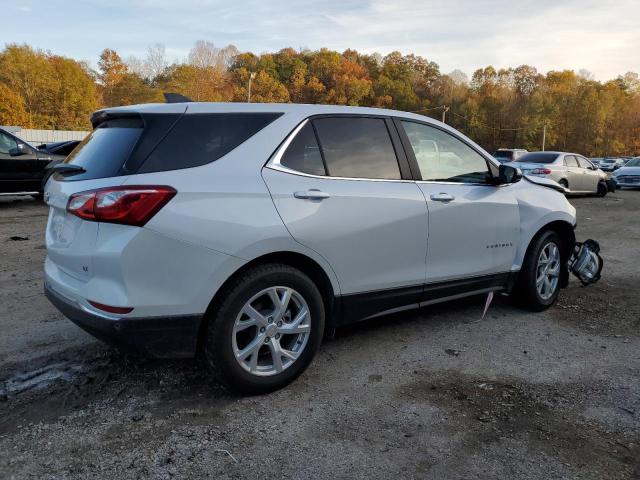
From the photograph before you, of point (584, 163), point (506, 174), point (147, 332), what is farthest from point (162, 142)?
point (584, 163)

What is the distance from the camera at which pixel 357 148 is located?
11.9ft

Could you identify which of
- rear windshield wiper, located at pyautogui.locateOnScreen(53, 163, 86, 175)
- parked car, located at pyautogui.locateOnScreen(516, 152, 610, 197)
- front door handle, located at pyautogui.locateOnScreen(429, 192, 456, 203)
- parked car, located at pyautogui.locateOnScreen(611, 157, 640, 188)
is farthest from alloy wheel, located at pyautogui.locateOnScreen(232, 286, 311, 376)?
parked car, located at pyautogui.locateOnScreen(611, 157, 640, 188)

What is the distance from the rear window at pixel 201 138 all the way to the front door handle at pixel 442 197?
4.41 feet

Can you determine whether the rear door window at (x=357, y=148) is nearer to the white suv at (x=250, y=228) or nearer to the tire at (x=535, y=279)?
the white suv at (x=250, y=228)

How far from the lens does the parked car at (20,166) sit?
11.0 metres

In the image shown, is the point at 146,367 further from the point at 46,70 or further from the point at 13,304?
the point at 46,70

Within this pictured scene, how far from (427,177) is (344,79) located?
97.0 meters

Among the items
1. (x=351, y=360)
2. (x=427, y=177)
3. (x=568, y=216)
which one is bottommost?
(x=351, y=360)

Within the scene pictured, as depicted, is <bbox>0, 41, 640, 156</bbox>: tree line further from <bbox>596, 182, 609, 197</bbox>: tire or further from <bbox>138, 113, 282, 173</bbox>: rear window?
<bbox>138, 113, 282, 173</bbox>: rear window

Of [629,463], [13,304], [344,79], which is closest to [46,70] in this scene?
[344,79]

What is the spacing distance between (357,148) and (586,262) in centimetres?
345

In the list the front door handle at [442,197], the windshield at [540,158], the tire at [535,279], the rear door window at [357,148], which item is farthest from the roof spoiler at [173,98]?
the windshield at [540,158]

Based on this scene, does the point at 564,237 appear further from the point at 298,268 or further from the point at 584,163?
the point at 584,163

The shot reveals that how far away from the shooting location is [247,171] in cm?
304
